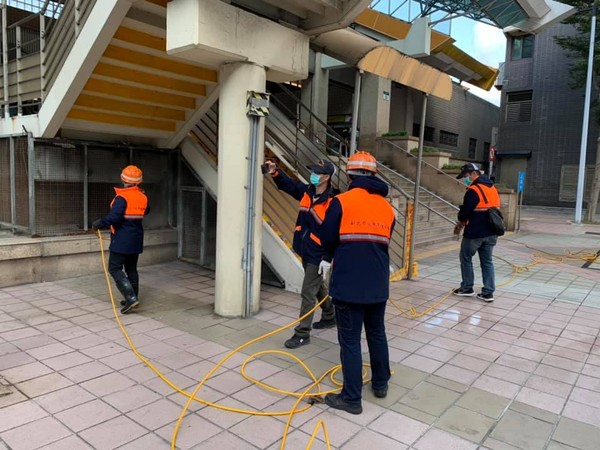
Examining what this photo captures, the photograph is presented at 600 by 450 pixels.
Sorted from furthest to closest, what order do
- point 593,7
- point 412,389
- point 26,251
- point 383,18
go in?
point 593,7 → point 383,18 → point 26,251 → point 412,389

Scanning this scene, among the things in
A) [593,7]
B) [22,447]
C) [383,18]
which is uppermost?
[593,7]

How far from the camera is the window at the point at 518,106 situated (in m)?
24.5

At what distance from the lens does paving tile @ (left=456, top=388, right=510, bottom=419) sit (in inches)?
→ 133

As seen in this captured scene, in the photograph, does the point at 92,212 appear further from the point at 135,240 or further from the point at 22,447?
the point at 22,447

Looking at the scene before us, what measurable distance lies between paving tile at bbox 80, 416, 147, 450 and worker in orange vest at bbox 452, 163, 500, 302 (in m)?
4.82

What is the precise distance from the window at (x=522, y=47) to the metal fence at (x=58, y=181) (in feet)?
76.0

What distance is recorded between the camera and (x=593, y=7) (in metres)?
16.3

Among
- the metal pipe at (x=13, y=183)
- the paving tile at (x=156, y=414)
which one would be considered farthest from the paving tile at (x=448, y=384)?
the metal pipe at (x=13, y=183)

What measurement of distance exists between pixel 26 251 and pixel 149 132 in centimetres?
255

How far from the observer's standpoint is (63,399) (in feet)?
11.0

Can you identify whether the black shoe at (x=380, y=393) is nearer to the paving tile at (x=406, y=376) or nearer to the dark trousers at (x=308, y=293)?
the paving tile at (x=406, y=376)

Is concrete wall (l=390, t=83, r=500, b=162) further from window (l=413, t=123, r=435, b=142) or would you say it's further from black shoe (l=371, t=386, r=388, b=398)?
black shoe (l=371, t=386, r=388, b=398)

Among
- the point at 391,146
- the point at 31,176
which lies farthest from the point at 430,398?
the point at 391,146

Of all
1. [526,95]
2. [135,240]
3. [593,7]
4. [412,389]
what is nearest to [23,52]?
[135,240]
